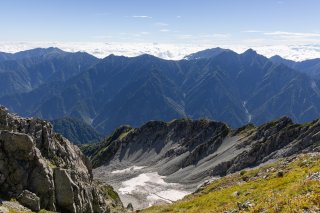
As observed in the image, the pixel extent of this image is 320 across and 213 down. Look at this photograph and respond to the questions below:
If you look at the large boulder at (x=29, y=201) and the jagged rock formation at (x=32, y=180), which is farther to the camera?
the jagged rock formation at (x=32, y=180)

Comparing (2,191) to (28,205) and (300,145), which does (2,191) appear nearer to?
(28,205)

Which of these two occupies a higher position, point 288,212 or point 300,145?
point 288,212

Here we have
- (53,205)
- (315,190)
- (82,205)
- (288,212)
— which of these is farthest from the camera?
(82,205)

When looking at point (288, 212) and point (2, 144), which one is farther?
point (2, 144)

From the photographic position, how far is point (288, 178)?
38.4 meters

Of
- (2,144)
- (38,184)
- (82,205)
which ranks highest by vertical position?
(2,144)

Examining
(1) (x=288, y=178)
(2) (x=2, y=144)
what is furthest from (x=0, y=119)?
(1) (x=288, y=178)

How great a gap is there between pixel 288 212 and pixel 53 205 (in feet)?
108

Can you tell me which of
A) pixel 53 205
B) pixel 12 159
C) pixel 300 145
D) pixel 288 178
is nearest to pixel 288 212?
pixel 288 178

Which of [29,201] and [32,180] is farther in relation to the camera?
[32,180]

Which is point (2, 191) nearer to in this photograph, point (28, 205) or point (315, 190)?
point (28, 205)

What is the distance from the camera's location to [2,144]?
1962 inches

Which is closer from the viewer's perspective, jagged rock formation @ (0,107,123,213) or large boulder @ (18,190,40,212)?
large boulder @ (18,190,40,212)

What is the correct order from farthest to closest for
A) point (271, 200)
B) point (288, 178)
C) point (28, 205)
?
point (28, 205) < point (288, 178) < point (271, 200)
